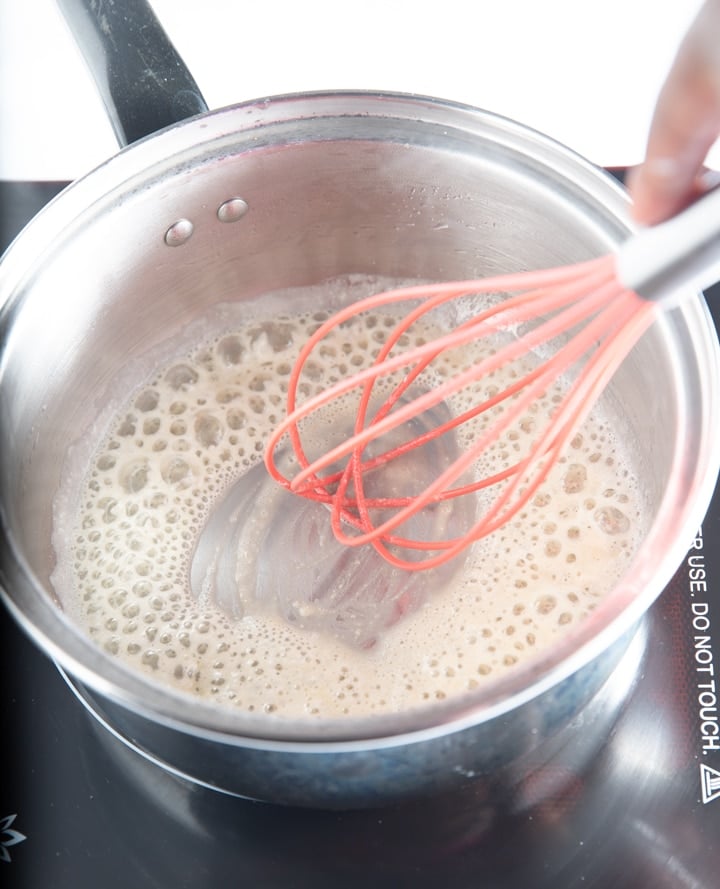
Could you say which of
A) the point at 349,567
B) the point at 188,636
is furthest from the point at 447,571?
the point at 188,636

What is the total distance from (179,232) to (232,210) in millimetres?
39

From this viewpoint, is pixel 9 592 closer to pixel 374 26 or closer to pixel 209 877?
pixel 209 877

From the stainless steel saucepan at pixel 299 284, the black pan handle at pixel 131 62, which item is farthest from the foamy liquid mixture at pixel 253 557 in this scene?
the black pan handle at pixel 131 62

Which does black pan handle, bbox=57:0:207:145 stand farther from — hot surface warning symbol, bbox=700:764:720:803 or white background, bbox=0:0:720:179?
hot surface warning symbol, bbox=700:764:720:803

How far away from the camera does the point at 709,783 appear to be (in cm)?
60

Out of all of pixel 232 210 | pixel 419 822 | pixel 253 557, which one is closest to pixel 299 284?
pixel 232 210

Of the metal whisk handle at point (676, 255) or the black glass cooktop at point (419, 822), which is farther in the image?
the black glass cooktop at point (419, 822)

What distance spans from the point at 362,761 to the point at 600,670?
5.2 inches

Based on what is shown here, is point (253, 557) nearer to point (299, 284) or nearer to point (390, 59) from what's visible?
point (299, 284)

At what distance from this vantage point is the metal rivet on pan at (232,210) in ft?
2.33

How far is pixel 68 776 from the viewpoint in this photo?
2.03 ft

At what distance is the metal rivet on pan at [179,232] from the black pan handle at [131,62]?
0.06m

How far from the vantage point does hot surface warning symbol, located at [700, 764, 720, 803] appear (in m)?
0.59

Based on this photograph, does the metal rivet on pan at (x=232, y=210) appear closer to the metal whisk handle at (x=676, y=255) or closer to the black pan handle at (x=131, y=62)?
the black pan handle at (x=131, y=62)
